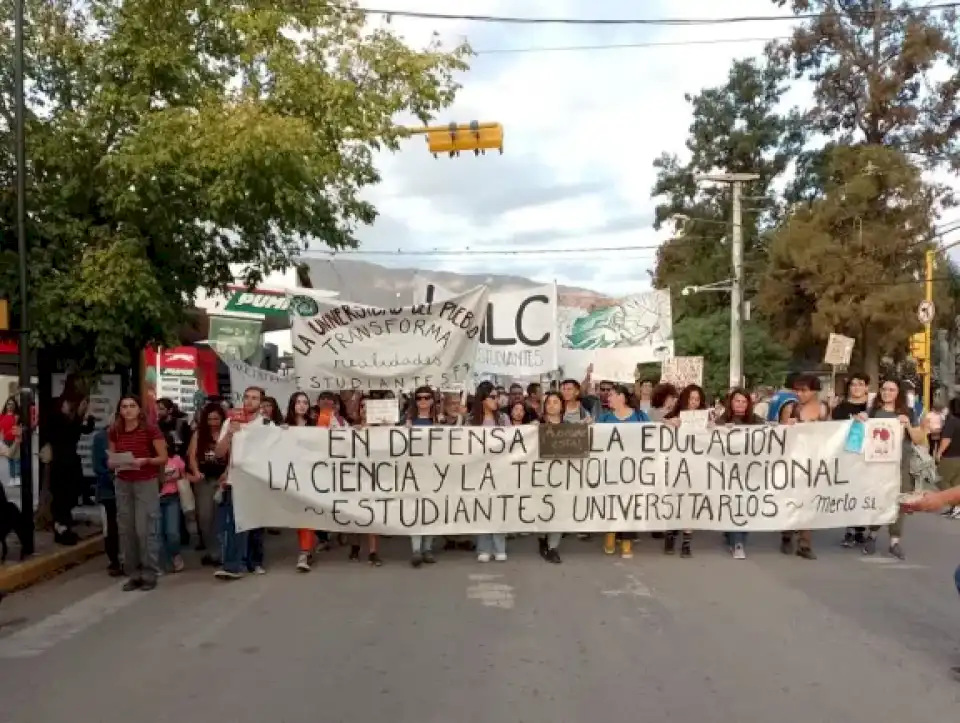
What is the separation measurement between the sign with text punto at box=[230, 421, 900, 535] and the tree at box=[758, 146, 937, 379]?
27.7 m

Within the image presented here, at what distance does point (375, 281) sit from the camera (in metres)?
43.3

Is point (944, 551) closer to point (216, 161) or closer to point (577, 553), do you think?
point (577, 553)

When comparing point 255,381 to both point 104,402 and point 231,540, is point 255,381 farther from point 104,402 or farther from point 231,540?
point 231,540

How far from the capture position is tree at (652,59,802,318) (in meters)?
51.4

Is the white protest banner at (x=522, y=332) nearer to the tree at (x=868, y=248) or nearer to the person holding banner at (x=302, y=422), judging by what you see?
the person holding banner at (x=302, y=422)

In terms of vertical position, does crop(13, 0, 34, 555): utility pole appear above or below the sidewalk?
above

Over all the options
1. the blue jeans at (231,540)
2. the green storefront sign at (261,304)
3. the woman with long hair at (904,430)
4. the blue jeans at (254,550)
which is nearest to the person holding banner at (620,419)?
the woman with long hair at (904,430)

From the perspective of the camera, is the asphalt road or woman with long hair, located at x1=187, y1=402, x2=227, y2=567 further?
woman with long hair, located at x1=187, y1=402, x2=227, y2=567

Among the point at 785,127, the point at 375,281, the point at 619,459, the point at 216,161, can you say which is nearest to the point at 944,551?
the point at 619,459

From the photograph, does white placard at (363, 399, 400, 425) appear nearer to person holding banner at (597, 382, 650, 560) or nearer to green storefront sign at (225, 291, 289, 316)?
person holding banner at (597, 382, 650, 560)

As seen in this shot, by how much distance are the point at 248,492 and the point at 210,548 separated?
0.85 metres

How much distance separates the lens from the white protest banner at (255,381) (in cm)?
1447

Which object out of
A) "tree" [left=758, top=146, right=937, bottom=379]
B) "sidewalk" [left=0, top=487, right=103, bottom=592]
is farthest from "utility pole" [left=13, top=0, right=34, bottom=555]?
"tree" [left=758, top=146, right=937, bottom=379]

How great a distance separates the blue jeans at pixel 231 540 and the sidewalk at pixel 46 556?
163cm
